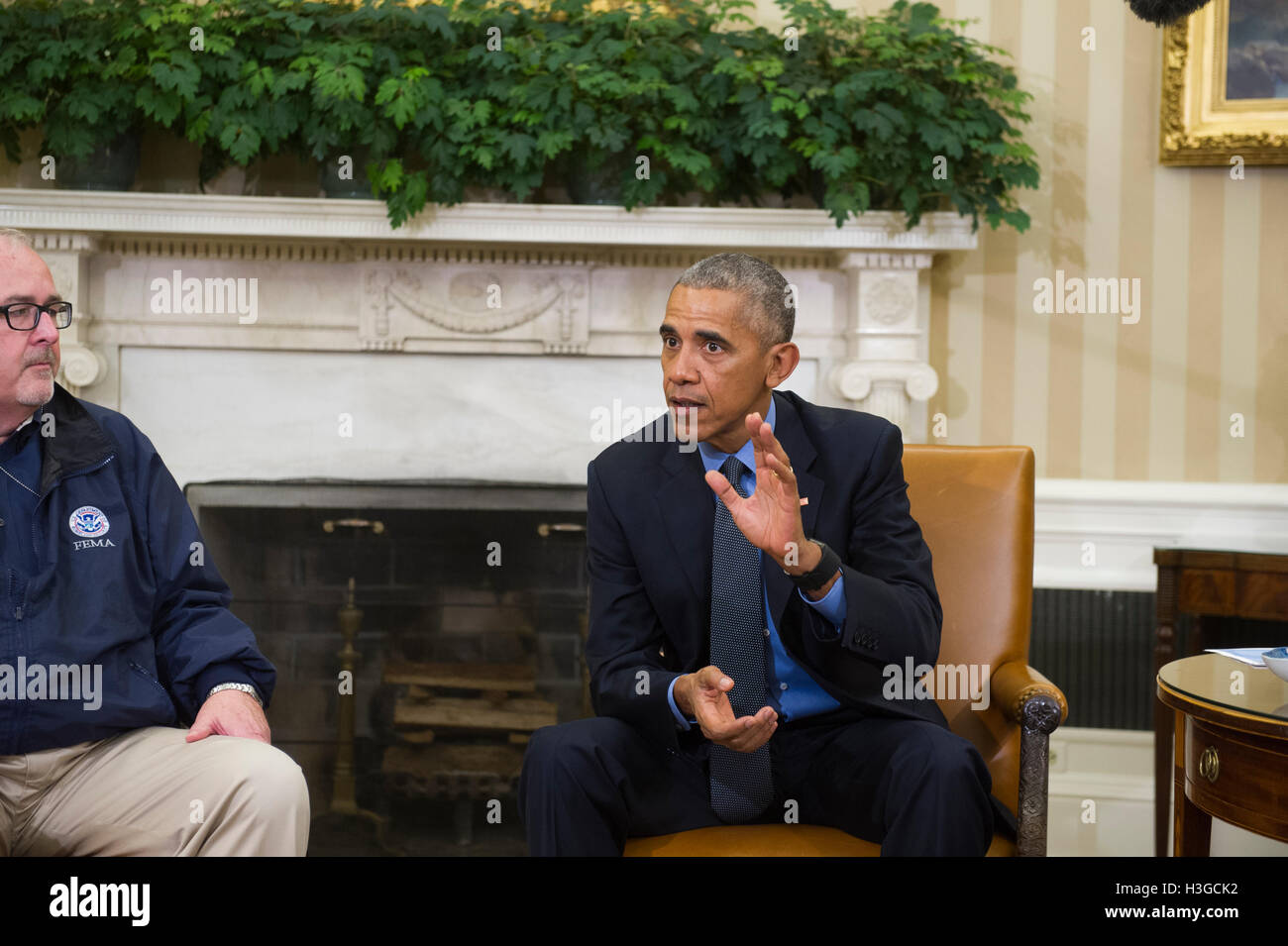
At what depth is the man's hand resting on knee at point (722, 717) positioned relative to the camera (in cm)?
159

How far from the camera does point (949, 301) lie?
3.38 m

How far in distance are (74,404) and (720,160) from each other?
6.06ft

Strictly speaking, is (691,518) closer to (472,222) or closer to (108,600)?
(108,600)

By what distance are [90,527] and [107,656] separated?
0.66ft

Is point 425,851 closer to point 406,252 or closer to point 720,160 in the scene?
point 406,252

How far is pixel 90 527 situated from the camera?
1756mm

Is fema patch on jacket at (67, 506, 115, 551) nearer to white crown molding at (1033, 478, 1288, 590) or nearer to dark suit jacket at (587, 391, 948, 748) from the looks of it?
dark suit jacket at (587, 391, 948, 748)

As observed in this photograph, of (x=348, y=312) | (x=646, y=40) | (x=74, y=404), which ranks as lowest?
(x=74, y=404)

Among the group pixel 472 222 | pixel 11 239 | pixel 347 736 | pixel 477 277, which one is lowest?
pixel 347 736

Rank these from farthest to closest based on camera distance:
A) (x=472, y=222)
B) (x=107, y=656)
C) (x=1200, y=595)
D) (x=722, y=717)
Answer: (x=472, y=222)
(x=1200, y=595)
(x=107, y=656)
(x=722, y=717)

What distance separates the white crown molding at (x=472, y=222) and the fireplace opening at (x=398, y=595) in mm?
731

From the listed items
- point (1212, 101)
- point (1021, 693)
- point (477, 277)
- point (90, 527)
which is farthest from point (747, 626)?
point (1212, 101)

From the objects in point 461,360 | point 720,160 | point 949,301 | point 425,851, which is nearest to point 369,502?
point 461,360

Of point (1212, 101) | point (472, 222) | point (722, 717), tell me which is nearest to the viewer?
point (722, 717)
